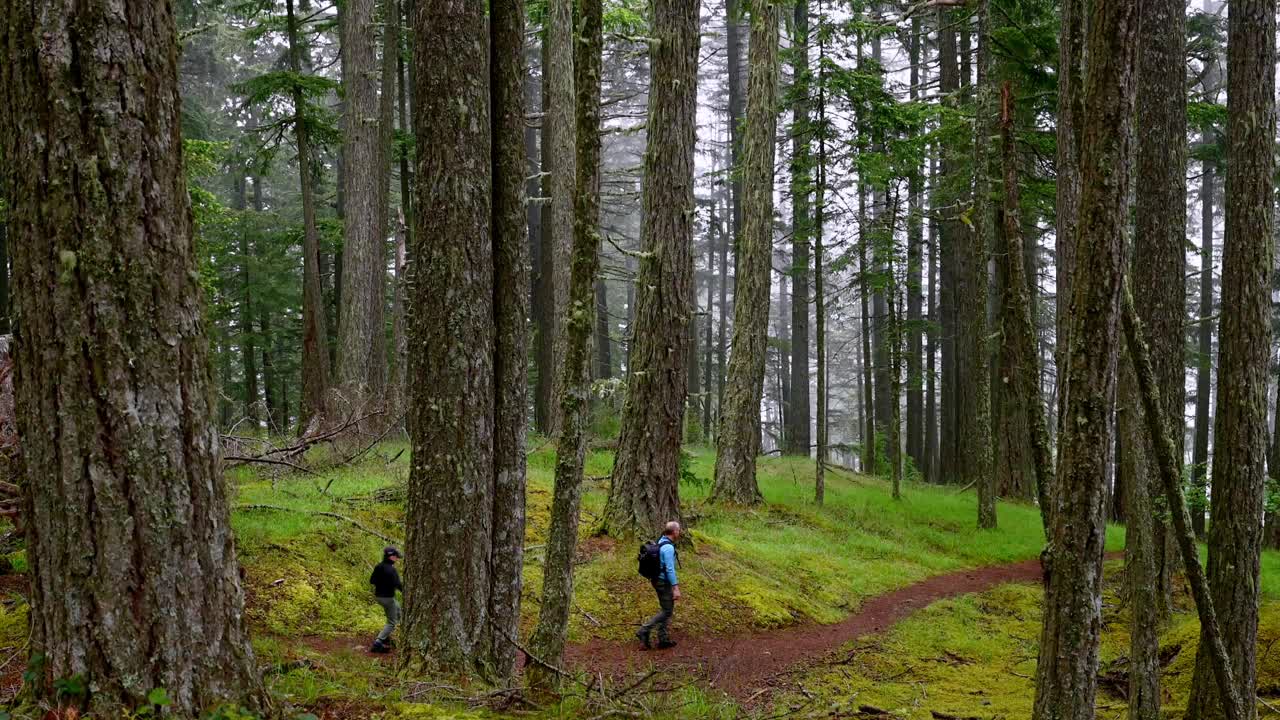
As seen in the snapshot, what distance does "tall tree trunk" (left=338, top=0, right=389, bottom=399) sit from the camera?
1791 cm

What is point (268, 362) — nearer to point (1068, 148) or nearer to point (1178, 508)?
point (1068, 148)

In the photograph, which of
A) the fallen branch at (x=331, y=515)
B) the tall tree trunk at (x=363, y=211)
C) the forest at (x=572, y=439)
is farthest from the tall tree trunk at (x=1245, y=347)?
the tall tree trunk at (x=363, y=211)

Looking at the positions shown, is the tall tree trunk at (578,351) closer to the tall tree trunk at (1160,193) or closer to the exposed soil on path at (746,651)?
the exposed soil on path at (746,651)

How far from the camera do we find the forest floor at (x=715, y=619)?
237 inches

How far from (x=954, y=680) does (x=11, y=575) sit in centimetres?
945

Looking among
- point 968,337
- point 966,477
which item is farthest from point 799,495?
point 966,477

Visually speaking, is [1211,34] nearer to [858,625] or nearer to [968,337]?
[968,337]

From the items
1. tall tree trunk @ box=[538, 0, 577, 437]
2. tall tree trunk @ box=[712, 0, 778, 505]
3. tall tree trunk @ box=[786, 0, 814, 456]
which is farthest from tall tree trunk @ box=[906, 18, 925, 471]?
tall tree trunk @ box=[538, 0, 577, 437]

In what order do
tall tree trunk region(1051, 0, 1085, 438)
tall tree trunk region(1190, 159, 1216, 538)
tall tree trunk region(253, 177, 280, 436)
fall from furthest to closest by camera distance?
tall tree trunk region(1190, 159, 1216, 538) → tall tree trunk region(253, 177, 280, 436) → tall tree trunk region(1051, 0, 1085, 438)

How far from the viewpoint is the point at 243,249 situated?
90.4ft

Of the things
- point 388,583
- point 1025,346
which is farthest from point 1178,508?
point 388,583

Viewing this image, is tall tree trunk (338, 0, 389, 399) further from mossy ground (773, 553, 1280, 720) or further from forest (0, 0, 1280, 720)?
mossy ground (773, 553, 1280, 720)

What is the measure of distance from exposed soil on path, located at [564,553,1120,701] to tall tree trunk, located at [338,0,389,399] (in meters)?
10.2

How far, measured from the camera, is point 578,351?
20.2 ft
